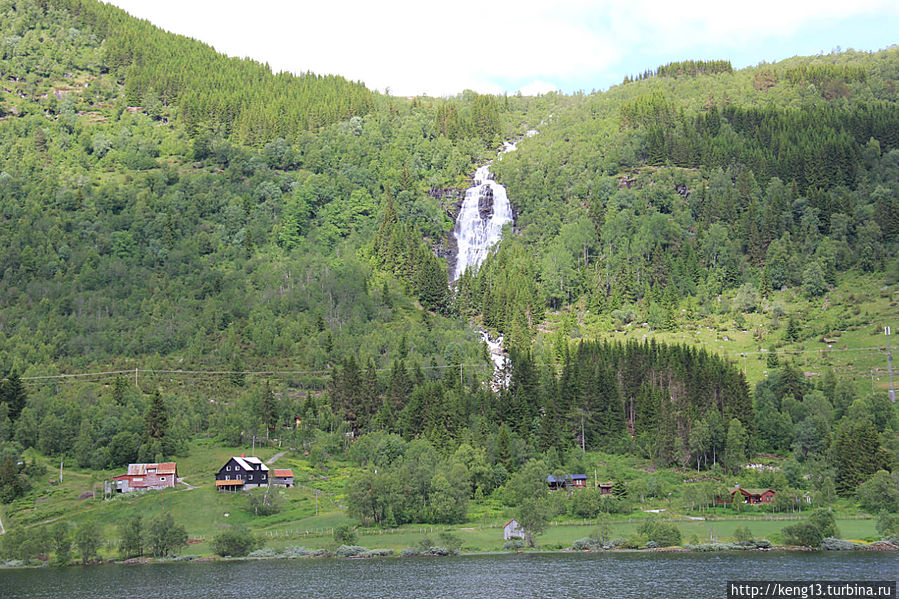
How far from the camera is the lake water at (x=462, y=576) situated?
105812mm

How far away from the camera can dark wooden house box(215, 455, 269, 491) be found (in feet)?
527

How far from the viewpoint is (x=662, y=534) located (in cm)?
12838

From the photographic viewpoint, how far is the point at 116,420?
174000 millimetres

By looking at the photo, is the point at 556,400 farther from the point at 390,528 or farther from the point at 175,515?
the point at 175,515

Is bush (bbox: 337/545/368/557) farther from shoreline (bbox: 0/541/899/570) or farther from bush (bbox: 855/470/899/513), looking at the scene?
bush (bbox: 855/470/899/513)

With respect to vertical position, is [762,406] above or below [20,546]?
above

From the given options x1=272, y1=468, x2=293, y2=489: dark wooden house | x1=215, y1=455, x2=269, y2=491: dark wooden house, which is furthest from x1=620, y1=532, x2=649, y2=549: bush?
x1=215, y1=455, x2=269, y2=491: dark wooden house

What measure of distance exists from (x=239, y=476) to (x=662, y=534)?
71.6 meters

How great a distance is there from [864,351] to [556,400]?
66689mm

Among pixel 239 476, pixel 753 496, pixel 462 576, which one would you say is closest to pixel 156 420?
pixel 239 476

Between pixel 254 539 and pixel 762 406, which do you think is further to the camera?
pixel 762 406

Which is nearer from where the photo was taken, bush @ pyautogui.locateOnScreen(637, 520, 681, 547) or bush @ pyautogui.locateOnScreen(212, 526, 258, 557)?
bush @ pyautogui.locateOnScreen(637, 520, 681, 547)

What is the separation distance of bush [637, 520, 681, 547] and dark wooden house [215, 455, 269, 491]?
66066 mm

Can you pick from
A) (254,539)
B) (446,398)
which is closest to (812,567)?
(254,539)
